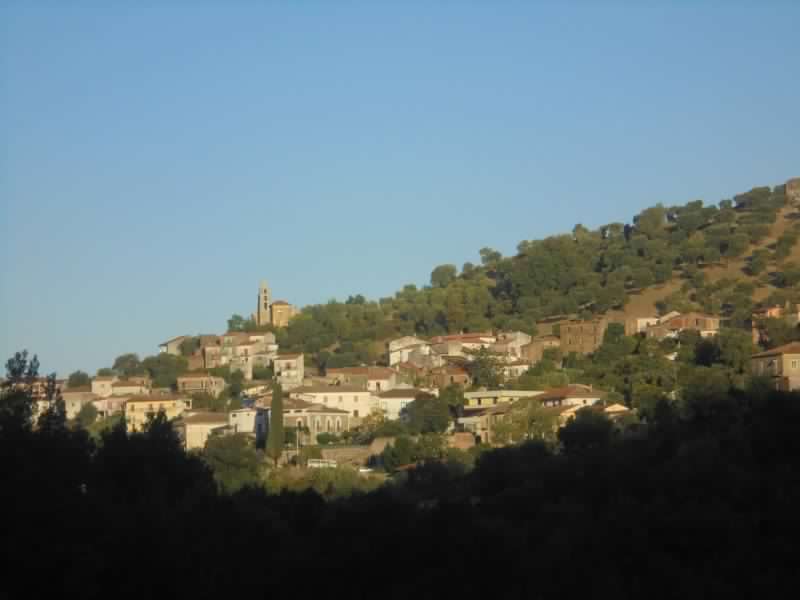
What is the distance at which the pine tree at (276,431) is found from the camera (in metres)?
55.3

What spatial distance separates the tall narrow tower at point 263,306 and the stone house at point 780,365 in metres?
39.7

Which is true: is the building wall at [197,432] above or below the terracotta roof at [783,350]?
below

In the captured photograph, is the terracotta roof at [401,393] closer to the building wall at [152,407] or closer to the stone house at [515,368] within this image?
the stone house at [515,368]

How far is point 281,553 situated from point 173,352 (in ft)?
204

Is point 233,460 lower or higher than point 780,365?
lower

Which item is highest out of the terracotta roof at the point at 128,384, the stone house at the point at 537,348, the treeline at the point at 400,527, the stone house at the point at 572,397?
the stone house at the point at 537,348

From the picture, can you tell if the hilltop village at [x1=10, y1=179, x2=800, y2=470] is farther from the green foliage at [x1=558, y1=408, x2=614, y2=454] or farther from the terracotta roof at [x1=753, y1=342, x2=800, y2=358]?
the green foliage at [x1=558, y1=408, x2=614, y2=454]

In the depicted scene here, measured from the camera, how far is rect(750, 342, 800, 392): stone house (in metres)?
56.2

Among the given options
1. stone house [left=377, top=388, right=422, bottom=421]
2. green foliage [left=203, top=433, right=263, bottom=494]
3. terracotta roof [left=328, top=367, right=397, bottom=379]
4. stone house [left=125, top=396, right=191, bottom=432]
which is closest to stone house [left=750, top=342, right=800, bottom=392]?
stone house [left=377, top=388, right=422, bottom=421]

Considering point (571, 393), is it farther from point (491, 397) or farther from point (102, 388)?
point (102, 388)

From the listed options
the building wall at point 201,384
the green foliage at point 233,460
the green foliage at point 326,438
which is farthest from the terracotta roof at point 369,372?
the green foliage at point 233,460

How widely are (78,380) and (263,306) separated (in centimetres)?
1510

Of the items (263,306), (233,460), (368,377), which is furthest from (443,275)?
(233,460)

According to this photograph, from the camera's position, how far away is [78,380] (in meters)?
83.6
